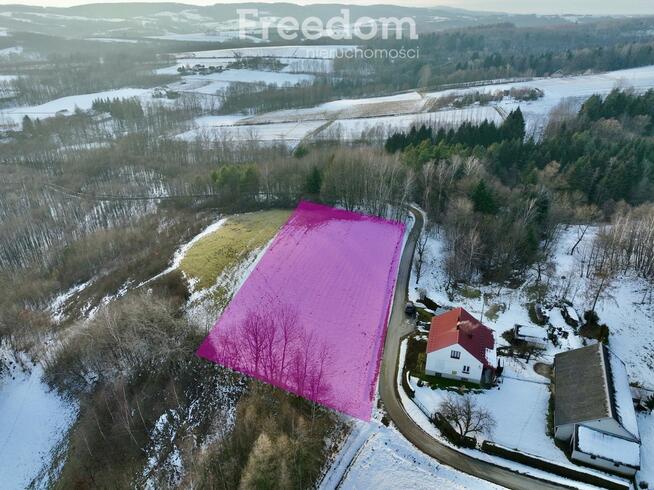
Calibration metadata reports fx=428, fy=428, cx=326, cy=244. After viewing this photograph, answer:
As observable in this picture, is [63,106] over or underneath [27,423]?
over

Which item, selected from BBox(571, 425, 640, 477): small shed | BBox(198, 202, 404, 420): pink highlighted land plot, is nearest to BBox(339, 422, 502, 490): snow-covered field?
BBox(198, 202, 404, 420): pink highlighted land plot

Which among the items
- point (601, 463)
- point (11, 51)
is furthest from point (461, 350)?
point (11, 51)

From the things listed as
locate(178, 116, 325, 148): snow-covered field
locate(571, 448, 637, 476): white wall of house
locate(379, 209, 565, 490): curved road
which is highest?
locate(178, 116, 325, 148): snow-covered field

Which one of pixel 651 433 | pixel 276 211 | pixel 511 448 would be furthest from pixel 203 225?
pixel 651 433

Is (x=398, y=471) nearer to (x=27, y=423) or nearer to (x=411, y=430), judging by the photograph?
(x=411, y=430)

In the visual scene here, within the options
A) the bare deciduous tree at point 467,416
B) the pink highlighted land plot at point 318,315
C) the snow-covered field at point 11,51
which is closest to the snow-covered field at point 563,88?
the pink highlighted land plot at point 318,315

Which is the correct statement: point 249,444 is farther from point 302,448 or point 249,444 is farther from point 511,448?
point 511,448

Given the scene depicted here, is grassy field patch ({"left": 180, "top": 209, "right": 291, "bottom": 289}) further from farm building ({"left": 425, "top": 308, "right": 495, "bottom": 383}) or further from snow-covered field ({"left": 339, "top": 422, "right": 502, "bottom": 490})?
snow-covered field ({"left": 339, "top": 422, "right": 502, "bottom": 490})

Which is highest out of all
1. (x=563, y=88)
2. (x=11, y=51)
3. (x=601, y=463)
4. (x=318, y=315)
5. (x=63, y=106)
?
(x=11, y=51)
